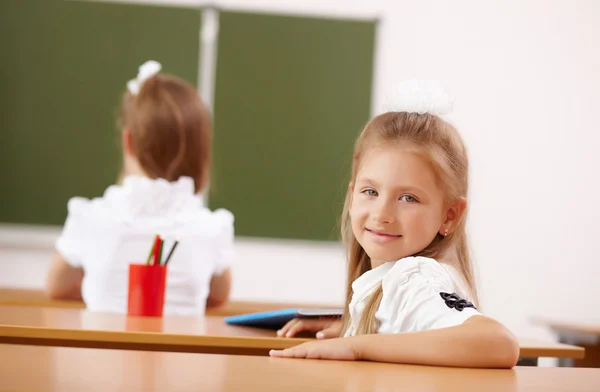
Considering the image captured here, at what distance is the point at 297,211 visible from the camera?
209 inches

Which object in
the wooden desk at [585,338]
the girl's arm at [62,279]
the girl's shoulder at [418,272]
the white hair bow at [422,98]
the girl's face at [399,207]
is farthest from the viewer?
the wooden desk at [585,338]

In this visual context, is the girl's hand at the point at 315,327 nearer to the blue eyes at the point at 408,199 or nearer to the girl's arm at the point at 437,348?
the blue eyes at the point at 408,199

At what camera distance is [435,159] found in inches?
61.6

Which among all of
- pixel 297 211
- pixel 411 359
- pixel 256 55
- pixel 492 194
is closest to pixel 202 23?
pixel 256 55

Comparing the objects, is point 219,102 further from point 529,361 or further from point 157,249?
point 529,361

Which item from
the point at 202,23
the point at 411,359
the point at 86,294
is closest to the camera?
the point at 411,359

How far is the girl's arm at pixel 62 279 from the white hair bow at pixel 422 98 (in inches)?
58.4

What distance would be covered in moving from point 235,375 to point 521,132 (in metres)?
4.82

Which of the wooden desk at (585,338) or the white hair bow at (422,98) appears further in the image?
the wooden desk at (585,338)

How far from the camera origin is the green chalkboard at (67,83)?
17.0 feet

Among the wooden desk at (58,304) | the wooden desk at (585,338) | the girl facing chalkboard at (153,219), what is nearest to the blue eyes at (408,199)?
the wooden desk at (58,304)

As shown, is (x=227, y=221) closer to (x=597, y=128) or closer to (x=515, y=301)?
(x=515, y=301)

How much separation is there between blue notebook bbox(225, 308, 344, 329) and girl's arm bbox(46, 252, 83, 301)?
3.43ft

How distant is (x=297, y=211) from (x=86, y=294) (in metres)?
2.73
